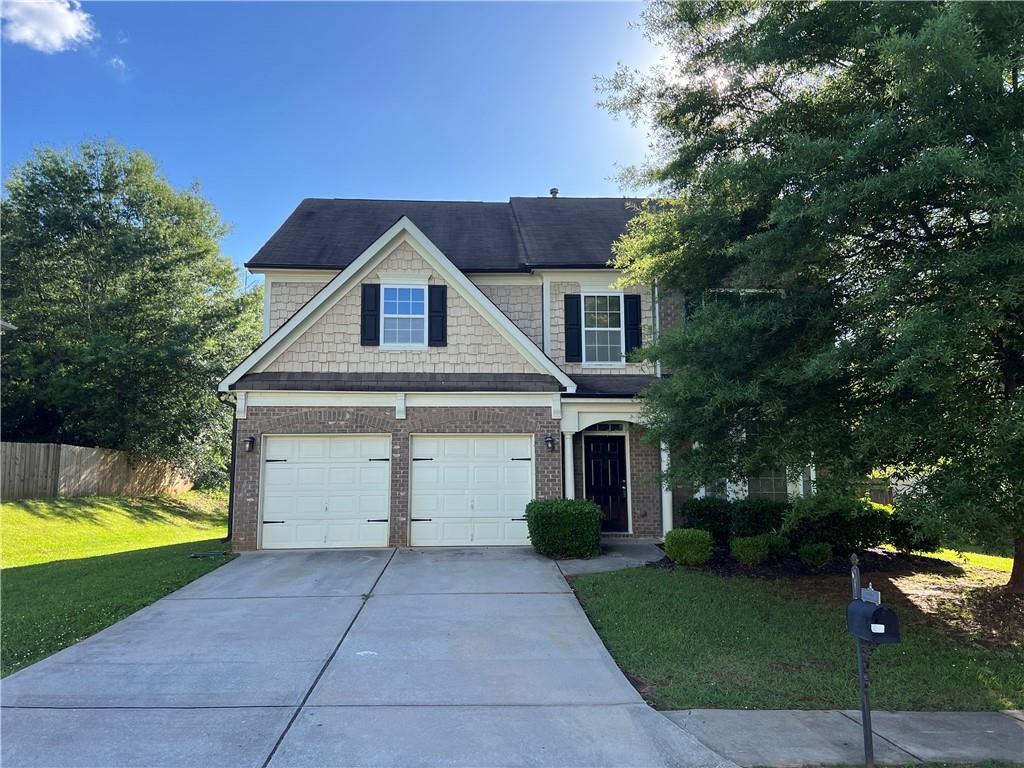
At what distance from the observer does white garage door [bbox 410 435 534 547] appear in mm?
12141

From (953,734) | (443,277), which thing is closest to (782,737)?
(953,734)

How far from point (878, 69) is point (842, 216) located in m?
2.30

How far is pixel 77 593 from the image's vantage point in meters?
8.92

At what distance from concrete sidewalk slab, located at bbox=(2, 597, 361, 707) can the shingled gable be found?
5.57 m

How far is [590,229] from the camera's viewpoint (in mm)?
15938

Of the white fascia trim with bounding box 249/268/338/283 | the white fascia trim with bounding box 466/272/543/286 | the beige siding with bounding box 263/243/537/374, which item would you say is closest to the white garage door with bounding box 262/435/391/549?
the beige siding with bounding box 263/243/537/374

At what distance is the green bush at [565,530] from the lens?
1095 centimetres

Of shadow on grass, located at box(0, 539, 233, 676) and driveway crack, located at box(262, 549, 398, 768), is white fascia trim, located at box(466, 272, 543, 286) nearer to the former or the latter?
driveway crack, located at box(262, 549, 398, 768)

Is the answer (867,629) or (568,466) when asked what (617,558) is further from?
(867,629)

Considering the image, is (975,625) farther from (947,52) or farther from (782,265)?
(947,52)

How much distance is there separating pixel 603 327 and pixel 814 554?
6450 millimetres

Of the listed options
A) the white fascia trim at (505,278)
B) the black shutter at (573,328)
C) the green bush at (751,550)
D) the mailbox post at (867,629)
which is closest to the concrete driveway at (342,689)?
the mailbox post at (867,629)

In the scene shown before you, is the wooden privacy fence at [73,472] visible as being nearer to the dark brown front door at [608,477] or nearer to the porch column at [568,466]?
the porch column at [568,466]

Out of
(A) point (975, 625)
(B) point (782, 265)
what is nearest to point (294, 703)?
(B) point (782, 265)
